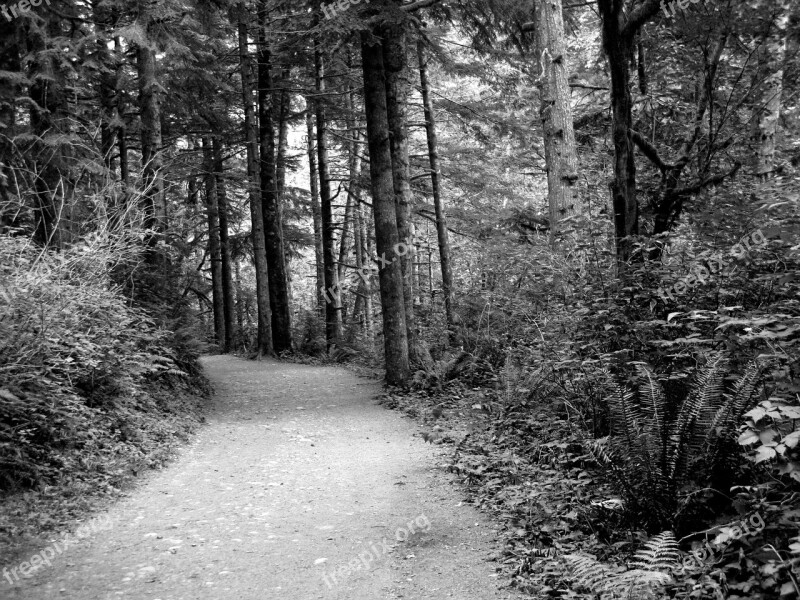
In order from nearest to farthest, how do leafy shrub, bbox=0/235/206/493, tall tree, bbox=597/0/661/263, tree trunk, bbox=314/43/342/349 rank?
1. leafy shrub, bbox=0/235/206/493
2. tall tree, bbox=597/0/661/263
3. tree trunk, bbox=314/43/342/349

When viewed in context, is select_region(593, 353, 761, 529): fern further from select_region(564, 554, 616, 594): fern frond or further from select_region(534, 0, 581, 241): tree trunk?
select_region(534, 0, 581, 241): tree trunk

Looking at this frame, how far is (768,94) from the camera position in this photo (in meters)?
9.45

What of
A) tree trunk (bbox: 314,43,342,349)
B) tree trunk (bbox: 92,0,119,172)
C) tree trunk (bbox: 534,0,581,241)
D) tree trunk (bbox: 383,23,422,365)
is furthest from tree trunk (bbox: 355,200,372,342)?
tree trunk (bbox: 534,0,581,241)

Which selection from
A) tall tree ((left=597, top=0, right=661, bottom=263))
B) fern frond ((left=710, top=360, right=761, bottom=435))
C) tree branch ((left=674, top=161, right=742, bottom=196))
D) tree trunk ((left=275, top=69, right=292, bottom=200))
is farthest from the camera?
tree trunk ((left=275, top=69, right=292, bottom=200))

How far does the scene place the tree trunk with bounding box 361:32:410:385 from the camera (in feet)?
40.5

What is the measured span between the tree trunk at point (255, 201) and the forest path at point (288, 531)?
10.1 meters

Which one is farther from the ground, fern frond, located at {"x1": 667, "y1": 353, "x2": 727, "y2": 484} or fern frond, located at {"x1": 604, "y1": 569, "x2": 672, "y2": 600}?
fern frond, located at {"x1": 667, "y1": 353, "x2": 727, "y2": 484}

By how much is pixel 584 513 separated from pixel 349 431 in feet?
18.0

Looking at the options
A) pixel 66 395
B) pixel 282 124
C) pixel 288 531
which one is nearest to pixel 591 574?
pixel 288 531

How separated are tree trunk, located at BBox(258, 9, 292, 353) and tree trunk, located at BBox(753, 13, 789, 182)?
1365cm

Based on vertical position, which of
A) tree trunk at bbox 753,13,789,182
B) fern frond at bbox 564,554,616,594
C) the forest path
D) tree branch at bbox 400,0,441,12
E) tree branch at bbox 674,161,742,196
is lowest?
the forest path

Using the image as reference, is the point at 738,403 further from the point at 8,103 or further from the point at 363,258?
the point at 363,258

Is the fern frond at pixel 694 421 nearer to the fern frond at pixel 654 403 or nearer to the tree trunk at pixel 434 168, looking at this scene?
the fern frond at pixel 654 403

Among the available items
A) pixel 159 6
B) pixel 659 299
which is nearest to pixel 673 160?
pixel 659 299
